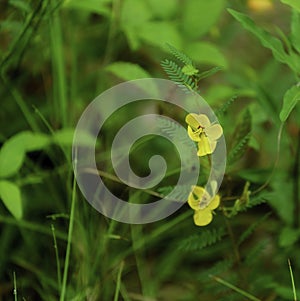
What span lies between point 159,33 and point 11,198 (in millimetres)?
539

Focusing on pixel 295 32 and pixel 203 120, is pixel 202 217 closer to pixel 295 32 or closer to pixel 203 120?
pixel 203 120

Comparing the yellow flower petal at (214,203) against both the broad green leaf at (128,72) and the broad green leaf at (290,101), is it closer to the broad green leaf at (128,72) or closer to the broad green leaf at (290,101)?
the broad green leaf at (290,101)

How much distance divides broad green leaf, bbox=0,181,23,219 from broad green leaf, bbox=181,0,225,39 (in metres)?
0.60

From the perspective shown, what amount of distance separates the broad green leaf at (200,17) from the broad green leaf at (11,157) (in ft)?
1.64

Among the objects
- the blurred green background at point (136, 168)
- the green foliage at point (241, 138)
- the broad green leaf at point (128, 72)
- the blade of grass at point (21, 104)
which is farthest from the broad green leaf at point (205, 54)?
the blade of grass at point (21, 104)

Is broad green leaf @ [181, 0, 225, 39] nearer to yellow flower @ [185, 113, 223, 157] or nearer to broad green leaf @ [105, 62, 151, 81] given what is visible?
broad green leaf @ [105, 62, 151, 81]

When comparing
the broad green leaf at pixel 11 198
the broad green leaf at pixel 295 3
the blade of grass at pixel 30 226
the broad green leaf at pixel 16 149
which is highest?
the broad green leaf at pixel 295 3

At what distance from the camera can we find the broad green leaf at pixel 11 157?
1314 mm

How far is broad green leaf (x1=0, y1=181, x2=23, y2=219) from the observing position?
1.21 meters

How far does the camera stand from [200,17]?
1.61 m

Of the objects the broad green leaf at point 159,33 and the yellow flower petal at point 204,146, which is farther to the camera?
the broad green leaf at point 159,33

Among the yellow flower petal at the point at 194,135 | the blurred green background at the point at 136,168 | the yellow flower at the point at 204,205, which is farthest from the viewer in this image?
the blurred green background at the point at 136,168

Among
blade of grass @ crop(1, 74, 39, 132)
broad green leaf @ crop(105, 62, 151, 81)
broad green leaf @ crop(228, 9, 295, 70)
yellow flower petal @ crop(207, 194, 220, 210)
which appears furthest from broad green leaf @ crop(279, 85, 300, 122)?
blade of grass @ crop(1, 74, 39, 132)

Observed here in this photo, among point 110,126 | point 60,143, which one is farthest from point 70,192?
point 110,126
